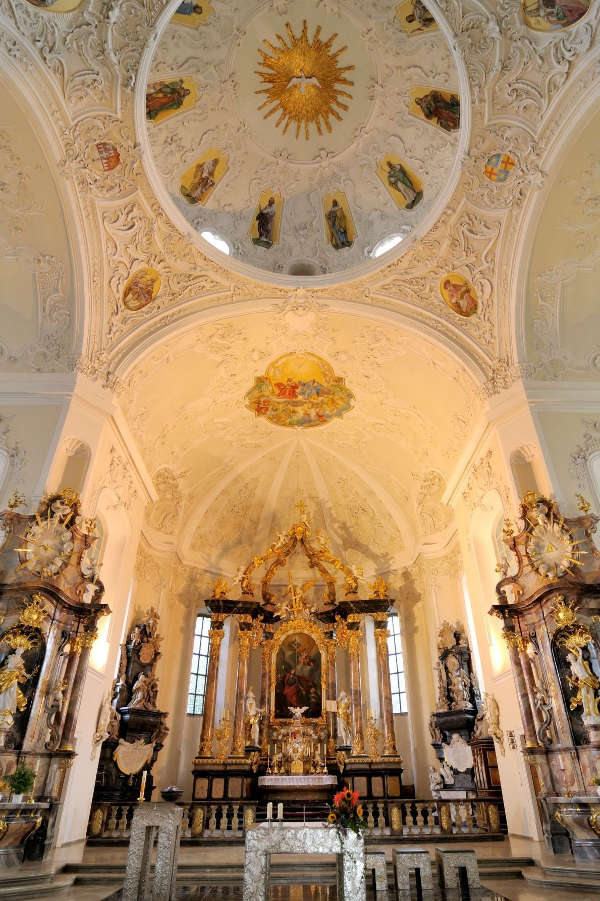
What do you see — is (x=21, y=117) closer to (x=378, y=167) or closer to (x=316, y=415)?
(x=378, y=167)

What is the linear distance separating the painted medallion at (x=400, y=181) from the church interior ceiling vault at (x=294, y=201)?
0.05 metres

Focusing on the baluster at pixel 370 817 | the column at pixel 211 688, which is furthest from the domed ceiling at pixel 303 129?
the baluster at pixel 370 817

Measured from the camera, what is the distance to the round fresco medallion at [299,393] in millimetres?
16266

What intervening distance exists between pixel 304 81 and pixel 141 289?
20.3 ft

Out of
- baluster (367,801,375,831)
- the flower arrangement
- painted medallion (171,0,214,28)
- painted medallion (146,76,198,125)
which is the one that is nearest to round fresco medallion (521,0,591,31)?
painted medallion (171,0,214,28)

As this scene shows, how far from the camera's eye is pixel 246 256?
14.4 m

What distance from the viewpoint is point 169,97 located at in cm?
1212

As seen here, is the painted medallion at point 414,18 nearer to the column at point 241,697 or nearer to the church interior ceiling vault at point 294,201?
the church interior ceiling vault at point 294,201

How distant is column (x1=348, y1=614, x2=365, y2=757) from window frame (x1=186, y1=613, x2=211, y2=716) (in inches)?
184

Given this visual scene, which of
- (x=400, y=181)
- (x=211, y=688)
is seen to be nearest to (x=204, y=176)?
(x=400, y=181)

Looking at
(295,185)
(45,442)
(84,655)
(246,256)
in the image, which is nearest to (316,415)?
(246,256)

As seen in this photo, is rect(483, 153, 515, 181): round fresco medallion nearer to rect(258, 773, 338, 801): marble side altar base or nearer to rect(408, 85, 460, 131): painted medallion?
rect(408, 85, 460, 131): painted medallion

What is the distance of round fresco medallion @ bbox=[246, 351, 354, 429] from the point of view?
16.3 metres

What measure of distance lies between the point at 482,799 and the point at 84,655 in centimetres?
924
